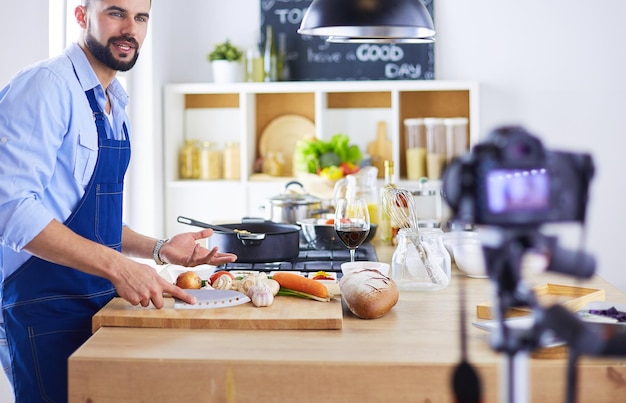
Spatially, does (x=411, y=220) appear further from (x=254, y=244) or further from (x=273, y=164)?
(x=273, y=164)

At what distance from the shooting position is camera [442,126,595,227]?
736mm

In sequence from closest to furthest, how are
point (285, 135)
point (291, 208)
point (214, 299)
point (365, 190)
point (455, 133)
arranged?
1. point (214, 299)
2. point (291, 208)
3. point (365, 190)
4. point (455, 133)
5. point (285, 135)

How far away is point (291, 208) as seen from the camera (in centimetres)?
330

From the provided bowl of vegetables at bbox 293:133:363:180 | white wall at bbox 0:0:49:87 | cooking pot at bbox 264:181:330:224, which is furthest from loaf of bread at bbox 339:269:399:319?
bowl of vegetables at bbox 293:133:363:180

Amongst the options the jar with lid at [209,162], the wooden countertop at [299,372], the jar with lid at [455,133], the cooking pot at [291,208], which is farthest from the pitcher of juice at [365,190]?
the wooden countertop at [299,372]

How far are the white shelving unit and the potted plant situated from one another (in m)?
0.09

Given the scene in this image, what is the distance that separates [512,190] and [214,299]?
1.29m

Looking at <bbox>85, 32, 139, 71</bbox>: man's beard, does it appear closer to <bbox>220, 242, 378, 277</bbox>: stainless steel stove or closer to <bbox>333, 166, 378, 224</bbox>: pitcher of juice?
<bbox>220, 242, 378, 277</bbox>: stainless steel stove

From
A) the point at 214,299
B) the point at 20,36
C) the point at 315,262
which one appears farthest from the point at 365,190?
the point at 214,299

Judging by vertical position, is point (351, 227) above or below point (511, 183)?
below

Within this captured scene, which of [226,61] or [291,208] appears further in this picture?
[226,61]

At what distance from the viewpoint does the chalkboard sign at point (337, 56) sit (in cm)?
521

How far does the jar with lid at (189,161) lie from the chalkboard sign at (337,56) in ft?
2.53

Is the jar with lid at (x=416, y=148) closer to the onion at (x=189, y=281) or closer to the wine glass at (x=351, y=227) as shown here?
the wine glass at (x=351, y=227)
